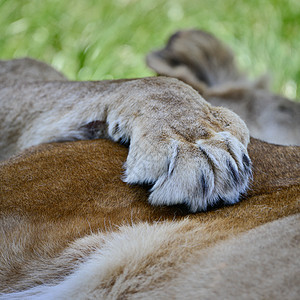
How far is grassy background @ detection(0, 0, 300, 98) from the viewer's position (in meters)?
4.49

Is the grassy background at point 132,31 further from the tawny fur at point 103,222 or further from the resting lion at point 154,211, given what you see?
the tawny fur at point 103,222

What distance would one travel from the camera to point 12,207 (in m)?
1.21

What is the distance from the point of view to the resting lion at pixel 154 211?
866mm

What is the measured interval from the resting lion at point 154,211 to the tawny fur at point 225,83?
4.07ft

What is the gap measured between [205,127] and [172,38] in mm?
2194

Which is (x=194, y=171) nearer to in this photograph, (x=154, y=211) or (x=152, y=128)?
(x=154, y=211)

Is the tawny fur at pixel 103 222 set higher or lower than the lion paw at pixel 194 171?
lower

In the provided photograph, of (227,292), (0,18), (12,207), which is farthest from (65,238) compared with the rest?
(0,18)

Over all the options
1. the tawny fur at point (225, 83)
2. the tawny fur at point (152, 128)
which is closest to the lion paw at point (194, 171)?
the tawny fur at point (152, 128)

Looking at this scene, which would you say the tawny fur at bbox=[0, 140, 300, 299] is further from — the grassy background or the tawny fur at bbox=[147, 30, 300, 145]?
the grassy background

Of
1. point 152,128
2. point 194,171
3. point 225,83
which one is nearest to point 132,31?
point 225,83

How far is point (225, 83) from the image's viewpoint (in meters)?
3.30

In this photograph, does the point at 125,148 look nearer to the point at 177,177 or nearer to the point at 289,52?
the point at 177,177

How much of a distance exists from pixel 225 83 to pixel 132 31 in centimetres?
205
